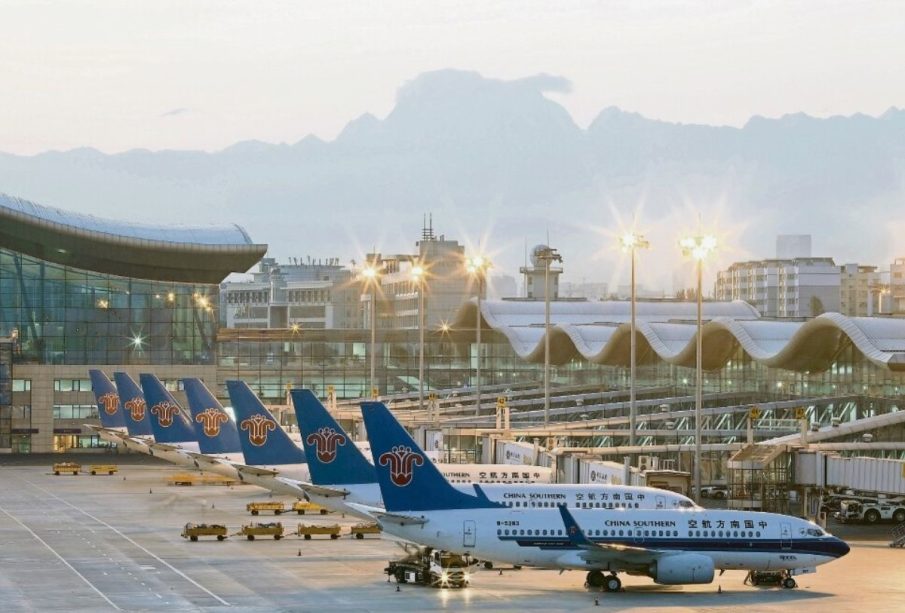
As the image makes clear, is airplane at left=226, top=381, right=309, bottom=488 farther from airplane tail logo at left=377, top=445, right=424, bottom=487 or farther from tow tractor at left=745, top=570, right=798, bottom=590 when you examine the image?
Result: tow tractor at left=745, top=570, right=798, bottom=590

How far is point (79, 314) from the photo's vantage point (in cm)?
17150

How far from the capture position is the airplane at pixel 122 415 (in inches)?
5340

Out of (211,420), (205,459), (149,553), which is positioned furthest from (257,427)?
(211,420)

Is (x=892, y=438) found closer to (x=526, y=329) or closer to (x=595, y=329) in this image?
(x=595, y=329)

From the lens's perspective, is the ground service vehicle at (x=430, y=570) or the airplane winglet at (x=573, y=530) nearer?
the airplane winglet at (x=573, y=530)

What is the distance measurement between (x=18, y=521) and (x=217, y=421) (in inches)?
805

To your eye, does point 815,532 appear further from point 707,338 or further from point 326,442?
point 707,338

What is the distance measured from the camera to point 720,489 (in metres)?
102

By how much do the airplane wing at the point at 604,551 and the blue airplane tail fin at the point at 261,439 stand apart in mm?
32739

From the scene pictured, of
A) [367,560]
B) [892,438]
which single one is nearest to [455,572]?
[367,560]

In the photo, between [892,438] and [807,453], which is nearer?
[807,453]

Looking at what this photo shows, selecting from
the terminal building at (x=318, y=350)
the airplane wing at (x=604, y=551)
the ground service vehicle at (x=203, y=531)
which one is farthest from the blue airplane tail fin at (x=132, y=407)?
the airplane wing at (x=604, y=551)

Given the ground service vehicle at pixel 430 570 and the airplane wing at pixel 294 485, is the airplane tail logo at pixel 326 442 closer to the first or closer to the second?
the airplane wing at pixel 294 485

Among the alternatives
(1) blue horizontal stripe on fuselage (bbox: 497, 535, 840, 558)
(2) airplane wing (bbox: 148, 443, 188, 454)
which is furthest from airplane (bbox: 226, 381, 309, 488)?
(1) blue horizontal stripe on fuselage (bbox: 497, 535, 840, 558)
